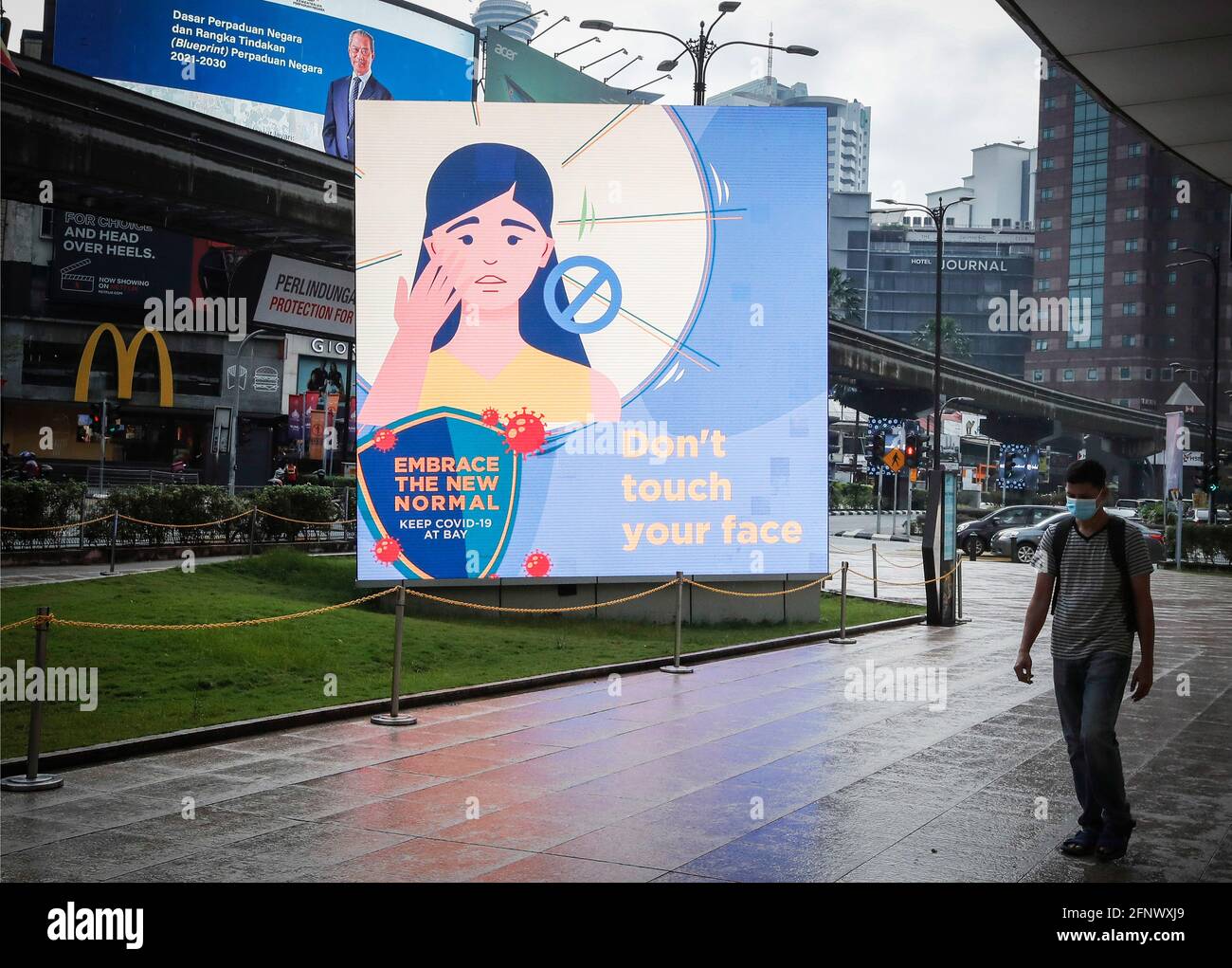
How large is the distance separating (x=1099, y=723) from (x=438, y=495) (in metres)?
11.6

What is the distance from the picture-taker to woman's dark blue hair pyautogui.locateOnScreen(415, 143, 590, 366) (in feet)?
55.4

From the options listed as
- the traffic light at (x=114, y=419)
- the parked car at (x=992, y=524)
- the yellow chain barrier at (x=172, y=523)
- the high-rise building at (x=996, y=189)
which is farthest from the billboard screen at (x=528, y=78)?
the high-rise building at (x=996, y=189)

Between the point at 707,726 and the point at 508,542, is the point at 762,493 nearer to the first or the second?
the point at 508,542

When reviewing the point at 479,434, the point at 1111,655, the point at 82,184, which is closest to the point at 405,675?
the point at 479,434

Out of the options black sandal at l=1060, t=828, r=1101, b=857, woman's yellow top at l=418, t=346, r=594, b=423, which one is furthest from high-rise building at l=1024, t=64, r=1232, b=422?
black sandal at l=1060, t=828, r=1101, b=857

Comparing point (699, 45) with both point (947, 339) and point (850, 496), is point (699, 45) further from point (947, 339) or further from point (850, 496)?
point (947, 339)

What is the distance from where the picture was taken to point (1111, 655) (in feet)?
21.3

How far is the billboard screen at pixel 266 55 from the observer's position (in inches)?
1766

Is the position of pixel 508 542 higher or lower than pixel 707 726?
higher

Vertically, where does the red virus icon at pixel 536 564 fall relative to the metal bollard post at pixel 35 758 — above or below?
above

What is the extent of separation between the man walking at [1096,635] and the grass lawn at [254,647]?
6497mm

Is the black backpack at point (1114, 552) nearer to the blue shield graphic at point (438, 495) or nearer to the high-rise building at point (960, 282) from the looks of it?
the blue shield graphic at point (438, 495)

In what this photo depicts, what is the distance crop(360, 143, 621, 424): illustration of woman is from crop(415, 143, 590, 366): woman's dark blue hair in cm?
1
